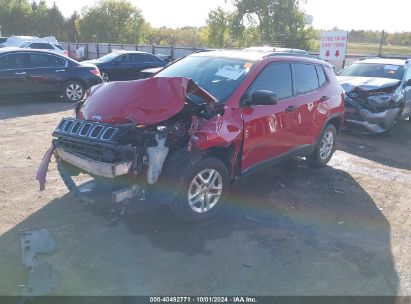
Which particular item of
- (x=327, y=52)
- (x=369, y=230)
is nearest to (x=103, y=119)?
(x=369, y=230)

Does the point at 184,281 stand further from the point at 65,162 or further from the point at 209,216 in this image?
the point at 65,162

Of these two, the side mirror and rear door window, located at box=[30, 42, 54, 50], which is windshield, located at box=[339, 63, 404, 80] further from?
rear door window, located at box=[30, 42, 54, 50]

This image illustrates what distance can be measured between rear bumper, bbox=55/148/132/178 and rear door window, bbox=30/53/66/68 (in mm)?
7784

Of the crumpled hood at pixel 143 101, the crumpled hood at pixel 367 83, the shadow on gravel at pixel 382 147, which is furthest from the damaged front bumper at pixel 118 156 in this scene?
the crumpled hood at pixel 367 83

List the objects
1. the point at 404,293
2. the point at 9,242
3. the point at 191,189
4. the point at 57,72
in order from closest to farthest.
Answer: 1. the point at 404,293
2. the point at 9,242
3. the point at 191,189
4. the point at 57,72

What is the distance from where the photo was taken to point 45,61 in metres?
11.3

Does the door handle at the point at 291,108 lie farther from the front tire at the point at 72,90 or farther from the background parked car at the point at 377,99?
the front tire at the point at 72,90

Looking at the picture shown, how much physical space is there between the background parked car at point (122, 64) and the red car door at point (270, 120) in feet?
38.5

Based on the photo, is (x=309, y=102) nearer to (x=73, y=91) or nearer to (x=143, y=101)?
(x=143, y=101)

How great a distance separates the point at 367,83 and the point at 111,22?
39.5 metres

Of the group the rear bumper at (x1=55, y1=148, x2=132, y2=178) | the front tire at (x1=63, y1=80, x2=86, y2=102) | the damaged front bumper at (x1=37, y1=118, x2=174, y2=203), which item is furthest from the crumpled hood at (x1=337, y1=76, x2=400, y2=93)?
the front tire at (x1=63, y1=80, x2=86, y2=102)

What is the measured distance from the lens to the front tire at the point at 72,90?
1174 cm

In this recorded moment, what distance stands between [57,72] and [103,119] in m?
8.14

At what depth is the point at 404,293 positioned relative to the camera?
3.42 metres
